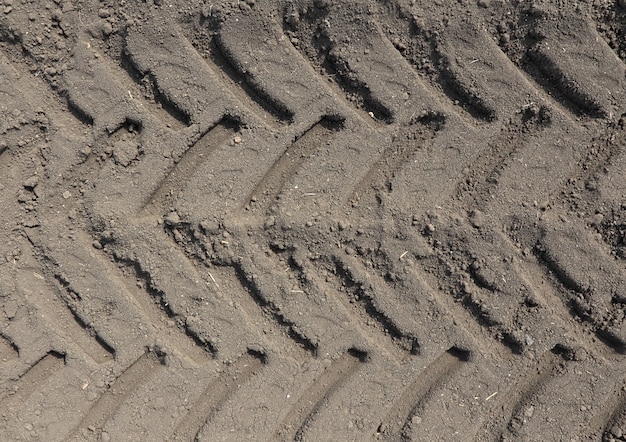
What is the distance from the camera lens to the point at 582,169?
4.35 feet

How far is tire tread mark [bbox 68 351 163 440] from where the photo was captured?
1368mm

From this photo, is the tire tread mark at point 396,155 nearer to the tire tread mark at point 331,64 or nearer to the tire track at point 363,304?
the tire tread mark at point 331,64

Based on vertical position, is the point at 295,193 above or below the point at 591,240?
below

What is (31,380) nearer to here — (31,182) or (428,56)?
(31,182)

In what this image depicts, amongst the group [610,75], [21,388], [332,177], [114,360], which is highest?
[610,75]

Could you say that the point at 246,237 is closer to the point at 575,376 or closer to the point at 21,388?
the point at 21,388

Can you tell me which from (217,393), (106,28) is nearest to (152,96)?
(106,28)

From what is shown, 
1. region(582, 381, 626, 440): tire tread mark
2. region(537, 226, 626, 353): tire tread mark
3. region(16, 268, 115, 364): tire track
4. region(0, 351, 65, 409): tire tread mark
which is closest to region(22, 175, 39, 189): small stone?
region(16, 268, 115, 364): tire track

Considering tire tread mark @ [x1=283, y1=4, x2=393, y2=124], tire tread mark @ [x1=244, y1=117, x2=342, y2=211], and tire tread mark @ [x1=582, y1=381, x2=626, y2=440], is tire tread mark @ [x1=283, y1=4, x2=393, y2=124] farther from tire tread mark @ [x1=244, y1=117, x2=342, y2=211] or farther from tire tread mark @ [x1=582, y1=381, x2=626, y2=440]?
tire tread mark @ [x1=582, y1=381, x2=626, y2=440]

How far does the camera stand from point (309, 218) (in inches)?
51.1

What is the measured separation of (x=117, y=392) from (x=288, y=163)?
0.88 meters

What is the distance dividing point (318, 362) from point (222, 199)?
1.86 feet

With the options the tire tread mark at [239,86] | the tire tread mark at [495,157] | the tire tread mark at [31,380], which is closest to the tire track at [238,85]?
the tire tread mark at [239,86]

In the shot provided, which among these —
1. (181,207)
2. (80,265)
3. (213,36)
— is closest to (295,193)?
(181,207)
